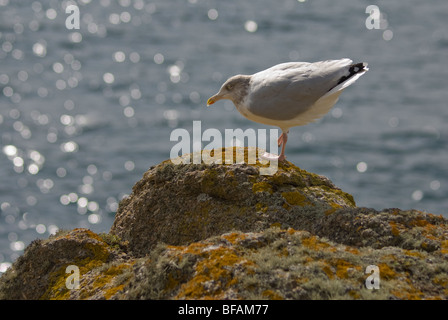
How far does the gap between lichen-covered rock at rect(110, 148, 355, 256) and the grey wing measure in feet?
3.50

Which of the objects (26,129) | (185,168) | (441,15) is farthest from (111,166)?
(441,15)

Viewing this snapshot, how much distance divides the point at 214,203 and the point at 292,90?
2.18 metres

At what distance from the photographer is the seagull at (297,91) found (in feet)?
29.0

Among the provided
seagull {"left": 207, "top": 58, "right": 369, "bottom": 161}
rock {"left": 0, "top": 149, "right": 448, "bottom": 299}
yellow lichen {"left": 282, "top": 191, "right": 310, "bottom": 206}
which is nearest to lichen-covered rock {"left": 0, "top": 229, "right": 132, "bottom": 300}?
rock {"left": 0, "top": 149, "right": 448, "bottom": 299}

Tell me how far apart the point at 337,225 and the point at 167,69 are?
101 feet

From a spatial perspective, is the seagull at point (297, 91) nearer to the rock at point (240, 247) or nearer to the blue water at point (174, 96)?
the rock at point (240, 247)

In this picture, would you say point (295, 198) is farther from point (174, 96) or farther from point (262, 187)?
point (174, 96)

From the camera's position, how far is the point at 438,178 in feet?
92.5

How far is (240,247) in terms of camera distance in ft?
19.9

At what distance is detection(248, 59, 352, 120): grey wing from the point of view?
8.84m

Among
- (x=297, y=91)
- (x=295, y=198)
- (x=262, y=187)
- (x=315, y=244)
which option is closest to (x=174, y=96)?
(x=297, y=91)

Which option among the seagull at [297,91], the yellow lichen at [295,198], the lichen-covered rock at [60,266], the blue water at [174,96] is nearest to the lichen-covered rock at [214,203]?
the yellow lichen at [295,198]

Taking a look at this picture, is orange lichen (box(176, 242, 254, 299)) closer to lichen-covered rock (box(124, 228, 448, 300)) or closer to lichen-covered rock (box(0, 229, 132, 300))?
lichen-covered rock (box(124, 228, 448, 300))
